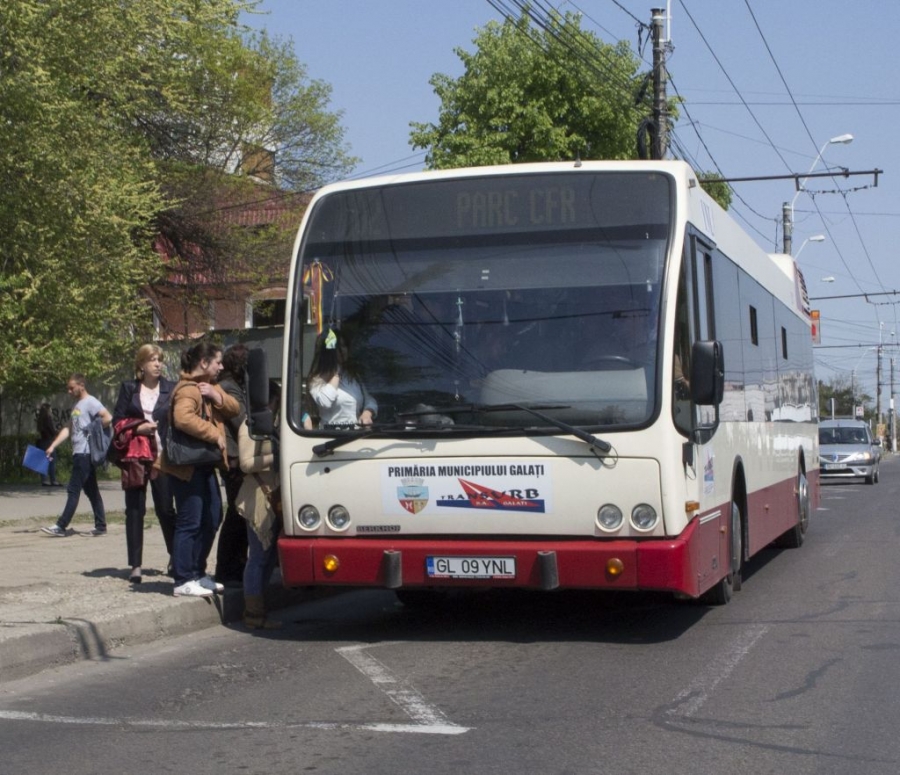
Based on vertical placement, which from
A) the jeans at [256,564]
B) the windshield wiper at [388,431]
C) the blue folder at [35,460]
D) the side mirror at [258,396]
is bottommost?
the jeans at [256,564]

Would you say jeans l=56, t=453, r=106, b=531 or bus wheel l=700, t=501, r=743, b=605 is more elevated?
jeans l=56, t=453, r=106, b=531

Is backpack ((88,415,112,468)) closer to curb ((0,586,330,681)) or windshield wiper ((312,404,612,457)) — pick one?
curb ((0,586,330,681))

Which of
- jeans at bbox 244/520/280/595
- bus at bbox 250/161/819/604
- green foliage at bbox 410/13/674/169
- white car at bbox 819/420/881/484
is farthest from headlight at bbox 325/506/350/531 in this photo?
green foliage at bbox 410/13/674/169

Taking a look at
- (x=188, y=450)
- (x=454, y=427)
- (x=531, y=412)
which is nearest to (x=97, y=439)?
(x=188, y=450)

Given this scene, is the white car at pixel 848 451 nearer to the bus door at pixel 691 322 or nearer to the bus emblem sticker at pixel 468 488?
the bus door at pixel 691 322

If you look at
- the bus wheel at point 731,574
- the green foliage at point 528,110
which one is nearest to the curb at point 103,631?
the bus wheel at point 731,574

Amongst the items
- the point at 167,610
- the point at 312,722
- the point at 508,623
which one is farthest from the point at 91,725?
the point at 508,623

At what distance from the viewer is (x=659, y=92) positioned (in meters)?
23.7

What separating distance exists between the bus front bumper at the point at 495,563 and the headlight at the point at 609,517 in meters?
0.10

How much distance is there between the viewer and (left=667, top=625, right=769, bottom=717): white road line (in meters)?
6.80

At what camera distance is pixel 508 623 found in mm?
9750

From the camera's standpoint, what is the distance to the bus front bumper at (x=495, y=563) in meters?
8.19

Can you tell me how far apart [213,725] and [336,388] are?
2.72 m

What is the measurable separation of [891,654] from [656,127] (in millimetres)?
15783
